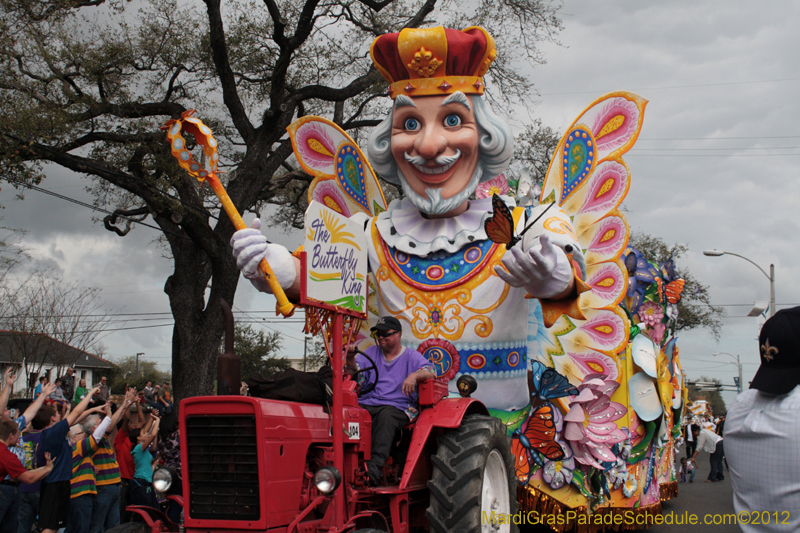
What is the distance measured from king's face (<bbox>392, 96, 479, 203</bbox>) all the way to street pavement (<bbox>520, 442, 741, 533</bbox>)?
12.3 feet

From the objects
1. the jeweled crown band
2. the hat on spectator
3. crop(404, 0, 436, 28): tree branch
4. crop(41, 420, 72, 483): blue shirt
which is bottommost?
crop(41, 420, 72, 483): blue shirt

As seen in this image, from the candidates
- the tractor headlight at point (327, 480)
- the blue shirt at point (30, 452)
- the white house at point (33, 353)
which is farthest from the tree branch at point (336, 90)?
the tractor headlight at point (327, 480)

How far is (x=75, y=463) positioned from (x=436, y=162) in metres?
4.25

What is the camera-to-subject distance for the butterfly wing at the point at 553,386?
18.2 ft

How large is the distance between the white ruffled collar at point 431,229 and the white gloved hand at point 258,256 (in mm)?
1037

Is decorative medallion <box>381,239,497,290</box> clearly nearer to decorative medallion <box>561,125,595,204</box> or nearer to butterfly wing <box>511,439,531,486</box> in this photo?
decorative medallion <box>561,125,595,204</box>

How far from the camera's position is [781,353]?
2.71 m

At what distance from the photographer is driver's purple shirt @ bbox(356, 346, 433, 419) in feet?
15.6

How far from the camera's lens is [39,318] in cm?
2208

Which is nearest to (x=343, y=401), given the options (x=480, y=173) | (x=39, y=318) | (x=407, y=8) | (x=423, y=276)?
(x=423, y=276)

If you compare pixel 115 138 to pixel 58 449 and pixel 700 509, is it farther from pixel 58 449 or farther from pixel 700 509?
pixel 700 509

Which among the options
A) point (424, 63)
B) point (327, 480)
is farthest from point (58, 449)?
point (424, 63)

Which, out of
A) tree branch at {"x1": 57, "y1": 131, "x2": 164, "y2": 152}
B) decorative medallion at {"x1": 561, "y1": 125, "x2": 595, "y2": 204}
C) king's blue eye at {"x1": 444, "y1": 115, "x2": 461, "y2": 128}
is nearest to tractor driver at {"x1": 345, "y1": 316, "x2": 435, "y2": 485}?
king's blue eye at {"x1": 444, "y1": 115, "x2": 461, "y2": 128}

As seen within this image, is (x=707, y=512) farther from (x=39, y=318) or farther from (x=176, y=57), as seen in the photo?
(x=39, y=318)
